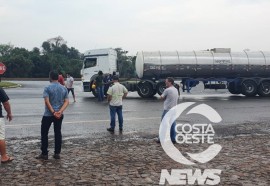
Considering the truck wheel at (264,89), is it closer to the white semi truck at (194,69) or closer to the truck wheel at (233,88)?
the white semi truck at (194,69)

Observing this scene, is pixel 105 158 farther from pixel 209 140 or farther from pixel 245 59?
pixel 245 59

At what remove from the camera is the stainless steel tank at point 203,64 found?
2302cm

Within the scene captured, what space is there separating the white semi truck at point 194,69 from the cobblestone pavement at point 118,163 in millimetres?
14097

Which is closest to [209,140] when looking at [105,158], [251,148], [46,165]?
[251,148]

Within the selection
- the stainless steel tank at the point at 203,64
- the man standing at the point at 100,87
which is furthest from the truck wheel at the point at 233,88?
the man standing at the point at 100,87

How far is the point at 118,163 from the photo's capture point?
22.0 ft

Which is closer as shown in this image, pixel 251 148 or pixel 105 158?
pixel 105 158

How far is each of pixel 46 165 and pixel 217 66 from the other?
18837 millimetres

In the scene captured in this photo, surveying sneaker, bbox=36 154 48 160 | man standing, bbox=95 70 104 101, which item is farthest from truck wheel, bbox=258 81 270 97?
sneaker, bbox=36 154 48 160

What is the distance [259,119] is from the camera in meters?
12.9

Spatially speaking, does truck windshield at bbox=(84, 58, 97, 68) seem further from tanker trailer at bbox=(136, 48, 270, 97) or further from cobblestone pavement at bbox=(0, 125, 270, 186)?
cobblestone pavement at bbox=(0, 125, 270, 186)

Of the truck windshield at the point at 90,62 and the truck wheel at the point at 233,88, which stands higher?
the truck windshield at the point at 90,62

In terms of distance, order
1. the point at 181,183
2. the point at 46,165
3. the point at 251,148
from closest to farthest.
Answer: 1. the point at 181,183
2. the point at 46,165
3. the point at 251,148

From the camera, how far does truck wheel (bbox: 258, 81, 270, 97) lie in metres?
24.1
